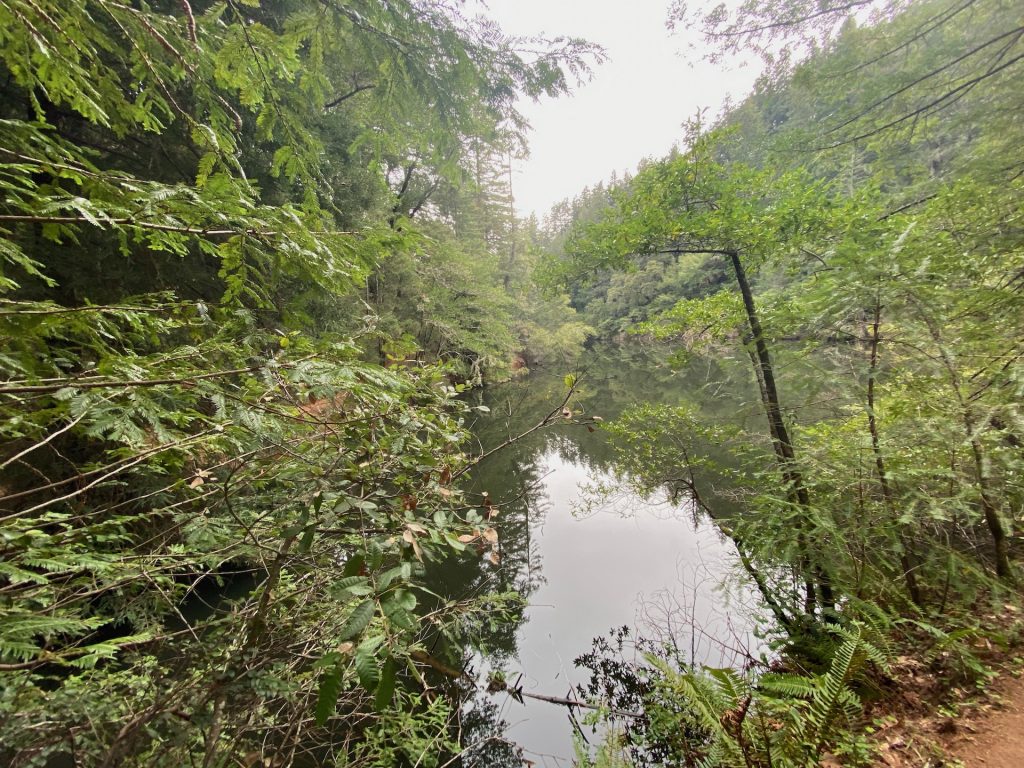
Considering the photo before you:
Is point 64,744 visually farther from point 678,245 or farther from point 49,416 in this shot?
point 678,245

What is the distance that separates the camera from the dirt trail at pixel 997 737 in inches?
67.3

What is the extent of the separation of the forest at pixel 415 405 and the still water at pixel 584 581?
0.47 ft

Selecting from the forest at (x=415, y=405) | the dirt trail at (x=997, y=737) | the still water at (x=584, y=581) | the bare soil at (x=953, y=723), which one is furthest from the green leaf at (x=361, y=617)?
the dirt trail at (x=997, y=737)

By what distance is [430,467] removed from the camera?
159 cm

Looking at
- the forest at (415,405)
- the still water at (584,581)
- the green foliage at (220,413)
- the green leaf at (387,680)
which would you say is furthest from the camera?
the still water at (584,581)

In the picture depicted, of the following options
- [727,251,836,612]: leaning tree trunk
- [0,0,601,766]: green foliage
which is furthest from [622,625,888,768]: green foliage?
[0,0,601,766]: green foliage

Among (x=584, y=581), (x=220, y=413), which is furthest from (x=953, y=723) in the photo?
(x=220, y=413)

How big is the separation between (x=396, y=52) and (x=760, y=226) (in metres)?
3.31

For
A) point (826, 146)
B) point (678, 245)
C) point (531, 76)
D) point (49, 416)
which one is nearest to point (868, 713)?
point (678, 245)

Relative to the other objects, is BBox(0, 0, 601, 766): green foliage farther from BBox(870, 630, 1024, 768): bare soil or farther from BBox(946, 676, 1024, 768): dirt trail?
BBox(946, 676, 1024, 768): dirt trail

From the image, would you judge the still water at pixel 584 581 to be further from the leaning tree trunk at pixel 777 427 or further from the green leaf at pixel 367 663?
the green leaf at pixel 367 663

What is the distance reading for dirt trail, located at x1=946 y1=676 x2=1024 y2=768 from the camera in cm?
171

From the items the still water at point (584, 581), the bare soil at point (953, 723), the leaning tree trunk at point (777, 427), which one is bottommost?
the still water at point (584, 581)

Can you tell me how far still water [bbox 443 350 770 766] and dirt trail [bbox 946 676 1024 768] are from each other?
63.3 inches
